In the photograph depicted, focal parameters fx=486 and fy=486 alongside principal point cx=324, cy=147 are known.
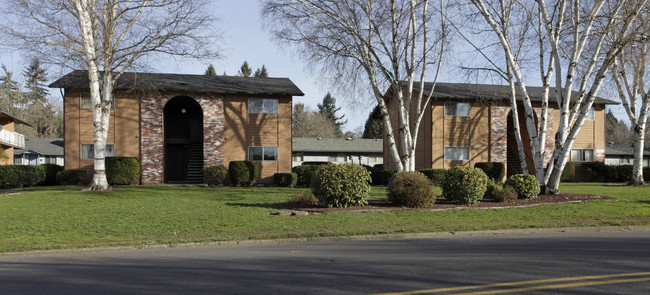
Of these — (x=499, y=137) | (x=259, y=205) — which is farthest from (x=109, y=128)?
(x=499, y=137)

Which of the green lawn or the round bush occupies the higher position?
the round bush

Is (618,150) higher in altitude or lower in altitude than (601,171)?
higher

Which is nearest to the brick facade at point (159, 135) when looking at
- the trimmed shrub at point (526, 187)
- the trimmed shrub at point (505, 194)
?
the trimmed shrub at point (505, 194)

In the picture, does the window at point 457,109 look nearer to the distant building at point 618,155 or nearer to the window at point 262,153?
the window at point 262,153

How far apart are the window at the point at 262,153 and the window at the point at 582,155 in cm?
2126

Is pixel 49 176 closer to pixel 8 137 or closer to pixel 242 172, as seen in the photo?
pixel 242 172

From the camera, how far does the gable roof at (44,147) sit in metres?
53.3

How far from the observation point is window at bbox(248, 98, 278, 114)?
99.0 ft

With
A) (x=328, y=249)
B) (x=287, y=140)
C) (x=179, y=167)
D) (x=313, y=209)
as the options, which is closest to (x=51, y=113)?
(x=179, y=167)

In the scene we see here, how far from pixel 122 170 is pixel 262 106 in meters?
8.94

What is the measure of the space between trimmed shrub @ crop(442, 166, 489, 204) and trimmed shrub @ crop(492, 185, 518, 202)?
2.90 feet

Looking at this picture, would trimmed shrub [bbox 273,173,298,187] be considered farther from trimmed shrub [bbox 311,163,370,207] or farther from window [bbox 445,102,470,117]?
trimmed shrub [bbox 311,163,370,207]

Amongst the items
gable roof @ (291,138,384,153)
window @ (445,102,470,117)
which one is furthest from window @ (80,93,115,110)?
gable roof @ (291,138,384,153)

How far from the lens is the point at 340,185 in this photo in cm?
1571
